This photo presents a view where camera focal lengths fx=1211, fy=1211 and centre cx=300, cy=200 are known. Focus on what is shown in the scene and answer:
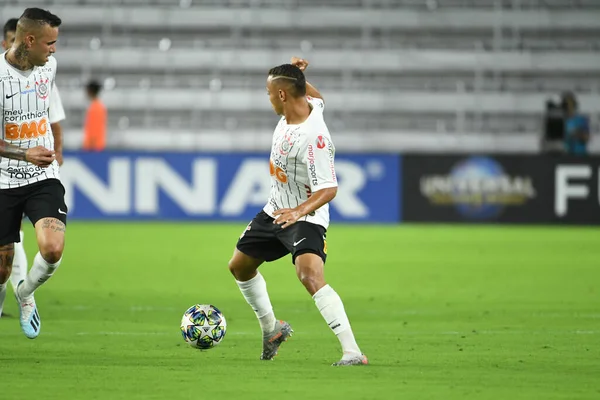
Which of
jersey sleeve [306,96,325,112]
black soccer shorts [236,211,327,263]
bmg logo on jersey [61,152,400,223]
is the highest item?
jersey sleeve [306,96,325,112]

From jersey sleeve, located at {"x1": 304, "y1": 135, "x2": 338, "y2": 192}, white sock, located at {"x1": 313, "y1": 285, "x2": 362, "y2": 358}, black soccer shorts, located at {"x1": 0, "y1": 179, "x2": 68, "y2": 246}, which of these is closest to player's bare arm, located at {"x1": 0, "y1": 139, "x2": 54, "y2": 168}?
black soccer shorts, located at {"x1": 0, "y1": 179, "x2": 68, "y2": 246}

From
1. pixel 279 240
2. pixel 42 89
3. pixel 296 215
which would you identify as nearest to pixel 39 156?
pixel 42 89

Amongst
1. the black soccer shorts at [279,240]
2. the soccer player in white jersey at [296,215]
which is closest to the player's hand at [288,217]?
the soccer player in white jersey at [296,215]

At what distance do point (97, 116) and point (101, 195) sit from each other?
1365 millimetres


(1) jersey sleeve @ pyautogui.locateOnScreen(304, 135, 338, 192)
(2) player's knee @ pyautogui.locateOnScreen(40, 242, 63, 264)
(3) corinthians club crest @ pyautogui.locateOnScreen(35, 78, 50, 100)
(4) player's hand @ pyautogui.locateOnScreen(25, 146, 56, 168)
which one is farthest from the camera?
(3) corinthians club crest @ pyautogui.locateOnScreen(35, 78, 50, 100)

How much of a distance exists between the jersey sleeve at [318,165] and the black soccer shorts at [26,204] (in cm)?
171

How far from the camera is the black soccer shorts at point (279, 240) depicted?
7.13 m

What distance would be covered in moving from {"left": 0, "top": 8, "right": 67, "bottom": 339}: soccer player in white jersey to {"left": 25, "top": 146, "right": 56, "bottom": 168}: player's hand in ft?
0.09

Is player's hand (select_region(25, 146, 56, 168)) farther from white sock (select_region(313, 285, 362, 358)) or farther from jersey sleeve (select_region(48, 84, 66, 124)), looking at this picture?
white sock (select_region(313, 285, 362, 358))

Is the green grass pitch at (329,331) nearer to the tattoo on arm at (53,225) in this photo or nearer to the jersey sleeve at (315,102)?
the tattoo on arm at (53,225)

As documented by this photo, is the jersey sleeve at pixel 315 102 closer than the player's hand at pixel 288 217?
No

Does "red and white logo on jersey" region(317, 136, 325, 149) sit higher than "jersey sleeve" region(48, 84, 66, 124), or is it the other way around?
"jersey sleeve" region(48, 84, 66, 124)

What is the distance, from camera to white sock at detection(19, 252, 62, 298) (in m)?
7.68

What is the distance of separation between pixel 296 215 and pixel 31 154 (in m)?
1.72
